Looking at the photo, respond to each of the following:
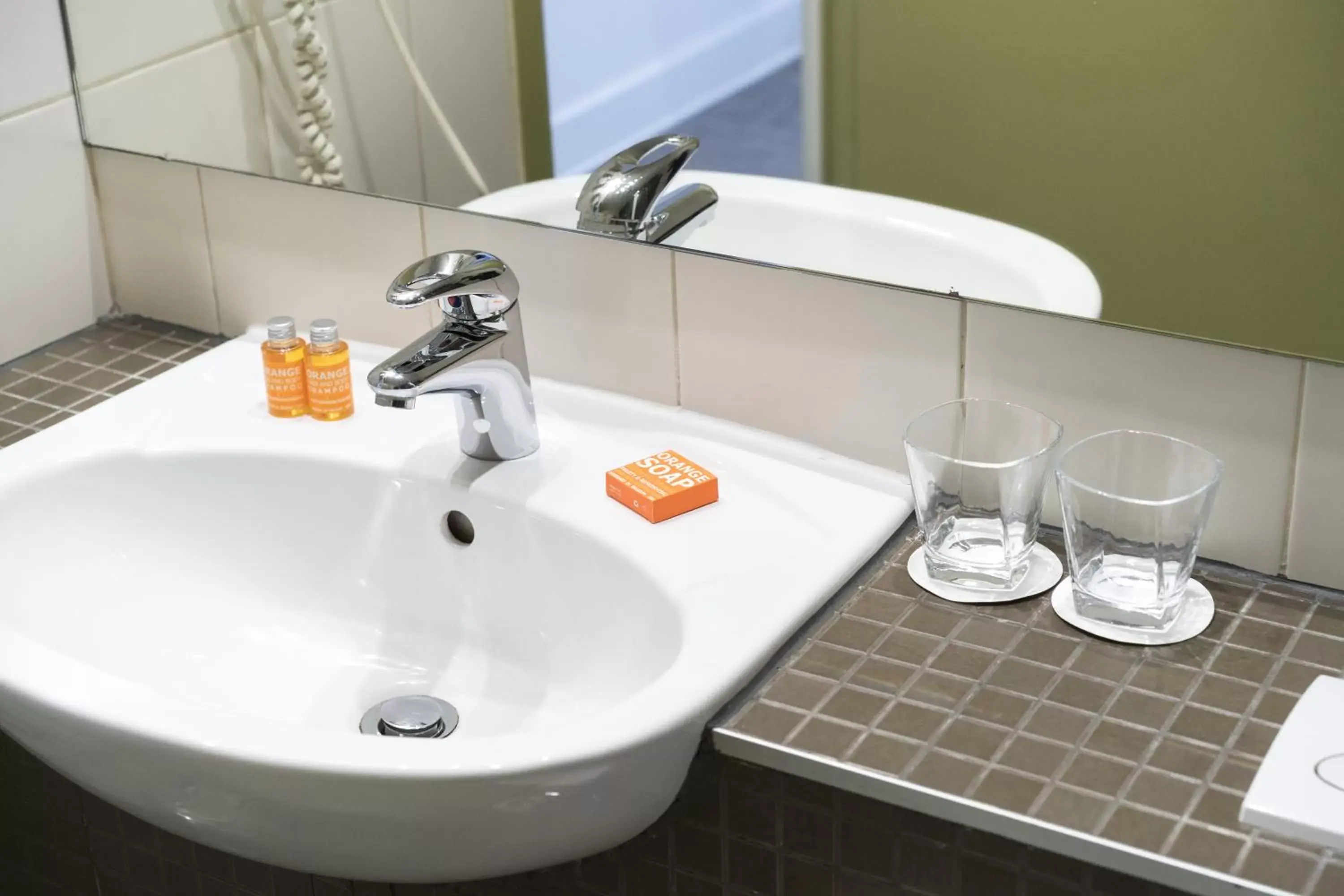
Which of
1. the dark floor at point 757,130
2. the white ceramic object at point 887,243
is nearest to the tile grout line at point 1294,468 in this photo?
the white ceramic object at point 887,243

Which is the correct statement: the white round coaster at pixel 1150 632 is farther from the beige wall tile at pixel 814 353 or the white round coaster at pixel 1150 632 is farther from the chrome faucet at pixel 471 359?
the chrome faucet at pixel 471 359

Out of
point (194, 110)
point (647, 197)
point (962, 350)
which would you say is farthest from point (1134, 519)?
point (194, 110)

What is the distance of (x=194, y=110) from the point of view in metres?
1.37

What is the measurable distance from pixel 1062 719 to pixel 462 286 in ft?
1.61

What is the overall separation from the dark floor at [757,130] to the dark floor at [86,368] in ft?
1.81

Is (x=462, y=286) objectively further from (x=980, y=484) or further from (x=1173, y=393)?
(x=1173, y=393)

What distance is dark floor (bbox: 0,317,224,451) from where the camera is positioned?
1.31 metres

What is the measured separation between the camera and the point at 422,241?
1.30 metres

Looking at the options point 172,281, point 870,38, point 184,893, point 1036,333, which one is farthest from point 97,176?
point 1036,333

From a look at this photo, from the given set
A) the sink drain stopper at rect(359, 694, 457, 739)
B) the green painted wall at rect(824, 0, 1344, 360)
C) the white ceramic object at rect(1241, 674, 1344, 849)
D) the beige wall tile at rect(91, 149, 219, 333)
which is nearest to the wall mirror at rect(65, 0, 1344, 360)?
the green painted wall at rect(824, 0, 1344, 360)

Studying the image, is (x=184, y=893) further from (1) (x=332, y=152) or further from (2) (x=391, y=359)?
(1) (x=332, y=152)

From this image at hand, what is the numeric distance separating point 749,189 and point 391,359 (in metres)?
0.28

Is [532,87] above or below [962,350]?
above

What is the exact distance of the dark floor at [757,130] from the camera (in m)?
1.07
